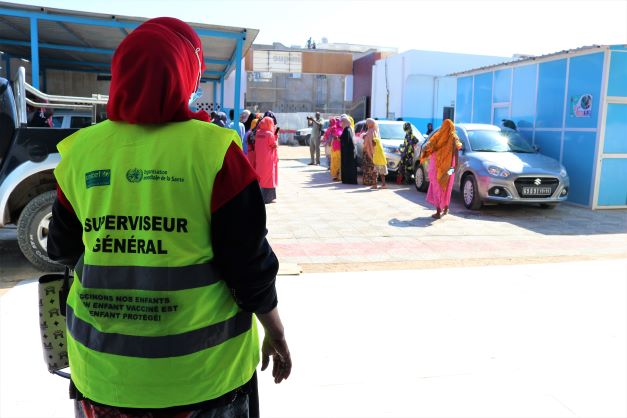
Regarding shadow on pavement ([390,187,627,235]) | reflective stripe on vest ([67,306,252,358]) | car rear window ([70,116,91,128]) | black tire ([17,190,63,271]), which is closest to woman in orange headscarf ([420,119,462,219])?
shadow on pavement ([390,187,627,235])

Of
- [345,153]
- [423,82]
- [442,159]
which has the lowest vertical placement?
[345,153]

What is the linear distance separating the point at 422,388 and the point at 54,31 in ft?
37.7

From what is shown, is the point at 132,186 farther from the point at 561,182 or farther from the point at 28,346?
the point at 561,182

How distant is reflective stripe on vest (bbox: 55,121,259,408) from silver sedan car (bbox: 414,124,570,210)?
9.15 meters

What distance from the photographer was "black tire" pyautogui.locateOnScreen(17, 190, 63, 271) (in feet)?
18.3

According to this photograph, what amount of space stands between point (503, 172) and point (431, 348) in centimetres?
669

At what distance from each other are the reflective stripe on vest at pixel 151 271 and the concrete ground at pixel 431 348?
176 cm

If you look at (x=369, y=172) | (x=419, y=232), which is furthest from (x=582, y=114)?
(x=419, y=232)

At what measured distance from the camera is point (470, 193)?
1056 cm

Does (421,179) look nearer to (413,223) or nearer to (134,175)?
(413,223)

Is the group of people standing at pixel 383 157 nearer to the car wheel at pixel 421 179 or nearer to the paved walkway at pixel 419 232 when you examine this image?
the paved walkway at pixel 419 232

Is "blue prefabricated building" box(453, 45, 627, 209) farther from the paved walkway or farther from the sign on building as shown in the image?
the sign on building

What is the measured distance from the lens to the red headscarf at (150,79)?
60.3 inches

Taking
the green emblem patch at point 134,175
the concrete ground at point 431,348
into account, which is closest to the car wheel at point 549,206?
the concrete ground at point 431,348
